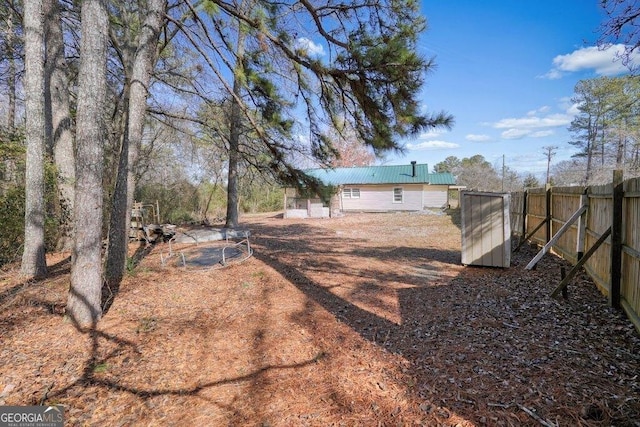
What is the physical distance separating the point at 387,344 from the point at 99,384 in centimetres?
272

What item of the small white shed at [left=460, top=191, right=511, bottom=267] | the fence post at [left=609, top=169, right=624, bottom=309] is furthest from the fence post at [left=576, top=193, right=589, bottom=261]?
the fence post at [left=609, top=169, right=624, bottom=309]

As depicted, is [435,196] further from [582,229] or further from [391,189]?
[582,229]

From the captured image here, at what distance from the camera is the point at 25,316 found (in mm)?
3836

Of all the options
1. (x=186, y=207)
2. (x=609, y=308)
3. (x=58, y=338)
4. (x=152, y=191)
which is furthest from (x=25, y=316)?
(x=186, y=207)

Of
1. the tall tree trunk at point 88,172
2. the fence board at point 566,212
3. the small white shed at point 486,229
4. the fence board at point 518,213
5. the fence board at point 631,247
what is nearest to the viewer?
the fence board at point 631,247

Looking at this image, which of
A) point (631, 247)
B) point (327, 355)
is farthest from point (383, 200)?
point (327, 355)

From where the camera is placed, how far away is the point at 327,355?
3.13m

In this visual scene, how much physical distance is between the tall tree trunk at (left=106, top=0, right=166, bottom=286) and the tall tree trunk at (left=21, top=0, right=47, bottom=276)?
1.41 m

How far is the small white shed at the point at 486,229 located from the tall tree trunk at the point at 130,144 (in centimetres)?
660

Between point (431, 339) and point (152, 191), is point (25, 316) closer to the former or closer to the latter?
point (431, 339)

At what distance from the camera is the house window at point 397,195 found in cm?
2327

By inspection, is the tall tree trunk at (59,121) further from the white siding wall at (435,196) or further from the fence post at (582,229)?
the white siding wall at (435,196)

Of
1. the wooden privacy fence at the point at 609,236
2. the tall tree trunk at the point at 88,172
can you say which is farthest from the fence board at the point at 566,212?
the tall tree trunk at the point at 88,172

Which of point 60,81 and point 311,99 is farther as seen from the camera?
point 60,81
